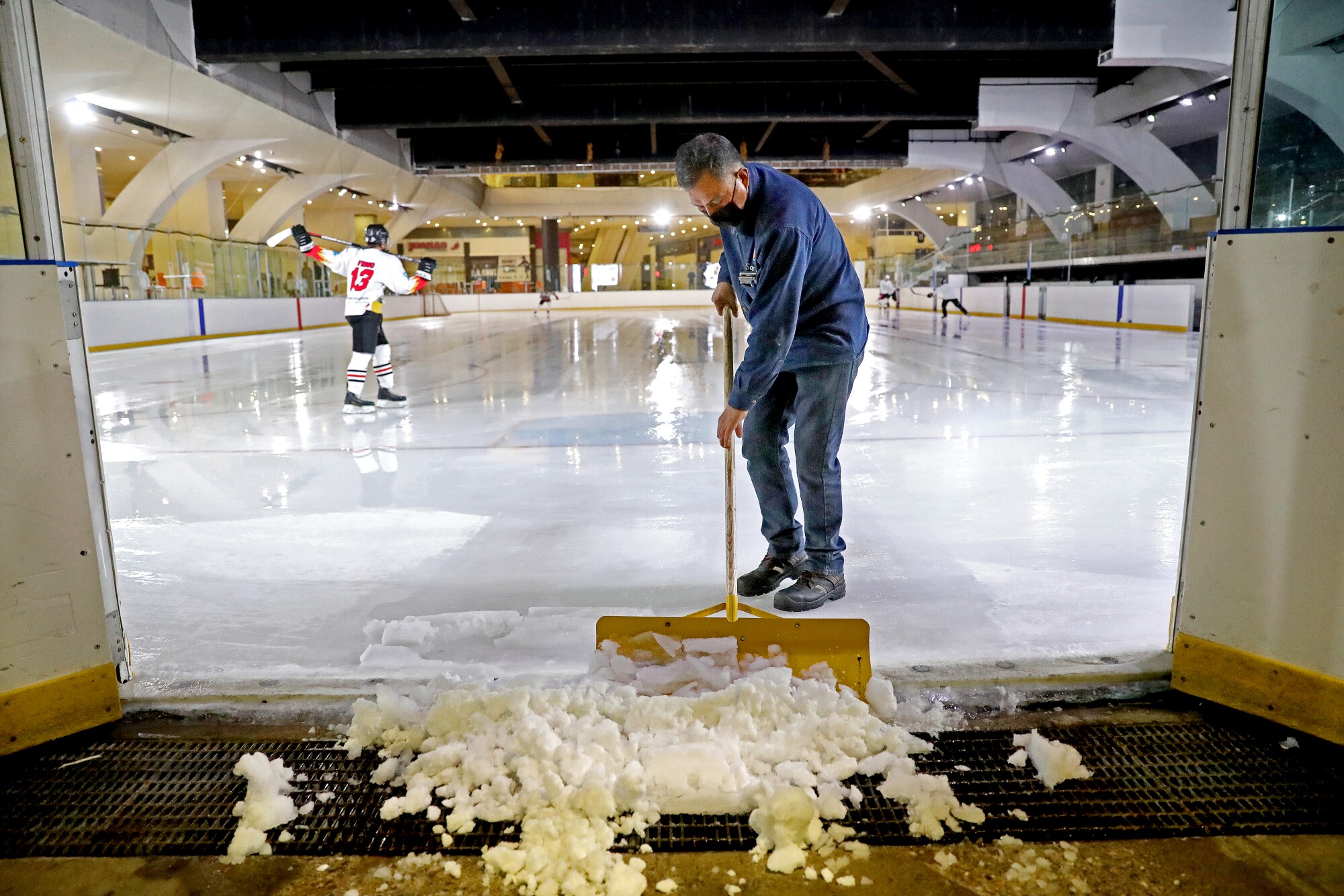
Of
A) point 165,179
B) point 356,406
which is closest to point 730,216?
point 356,406

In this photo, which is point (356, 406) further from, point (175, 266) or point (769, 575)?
point (175, 266)

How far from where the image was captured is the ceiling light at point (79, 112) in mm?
14250

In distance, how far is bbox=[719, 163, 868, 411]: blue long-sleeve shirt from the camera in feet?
7.58

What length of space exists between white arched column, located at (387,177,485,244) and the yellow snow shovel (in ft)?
93.3

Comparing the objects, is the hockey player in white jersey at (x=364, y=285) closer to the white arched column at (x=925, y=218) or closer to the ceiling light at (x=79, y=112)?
the ceiling light at (x=79, y=112)

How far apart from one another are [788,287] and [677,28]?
30.3 feet

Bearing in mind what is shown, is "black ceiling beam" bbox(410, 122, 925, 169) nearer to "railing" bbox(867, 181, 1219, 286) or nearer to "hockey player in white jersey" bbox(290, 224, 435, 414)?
"railing" bbox(867, 181, 1219, 286)

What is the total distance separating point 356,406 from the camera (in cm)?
741

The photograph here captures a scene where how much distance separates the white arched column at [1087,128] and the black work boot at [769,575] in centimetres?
1418

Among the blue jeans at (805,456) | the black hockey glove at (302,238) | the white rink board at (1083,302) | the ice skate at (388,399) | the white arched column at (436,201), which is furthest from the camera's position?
the white arched column at (436,201)

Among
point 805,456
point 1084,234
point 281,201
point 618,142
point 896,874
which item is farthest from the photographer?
point 281,201

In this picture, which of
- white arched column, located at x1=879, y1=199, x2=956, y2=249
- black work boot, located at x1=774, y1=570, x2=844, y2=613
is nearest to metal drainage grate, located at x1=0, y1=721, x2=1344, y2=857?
black work boot, located at x1=774, y1=570, x2=844, y2=613

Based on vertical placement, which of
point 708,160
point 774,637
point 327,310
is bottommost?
point 774,637

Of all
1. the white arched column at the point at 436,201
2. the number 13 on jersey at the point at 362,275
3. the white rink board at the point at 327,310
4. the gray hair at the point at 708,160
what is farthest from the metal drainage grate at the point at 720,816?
the white arched column at the point at 436,201
